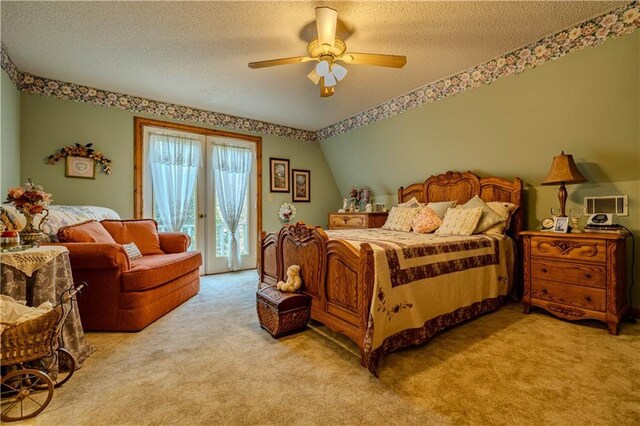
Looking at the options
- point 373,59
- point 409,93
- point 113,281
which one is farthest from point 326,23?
point 113,281

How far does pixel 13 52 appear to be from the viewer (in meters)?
2.78

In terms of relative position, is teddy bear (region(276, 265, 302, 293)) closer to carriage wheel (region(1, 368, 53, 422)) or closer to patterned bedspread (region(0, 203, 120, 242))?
carriage wheel (region(1, 368, 53, 422))

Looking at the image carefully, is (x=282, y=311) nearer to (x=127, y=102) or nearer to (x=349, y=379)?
(x=349, y=379)

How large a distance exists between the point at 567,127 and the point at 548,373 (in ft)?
7.50

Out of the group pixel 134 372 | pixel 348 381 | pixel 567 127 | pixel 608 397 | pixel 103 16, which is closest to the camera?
pixel 608 397

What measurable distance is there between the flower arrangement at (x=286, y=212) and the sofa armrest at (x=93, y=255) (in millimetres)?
2938

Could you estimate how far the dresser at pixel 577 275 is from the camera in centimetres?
228

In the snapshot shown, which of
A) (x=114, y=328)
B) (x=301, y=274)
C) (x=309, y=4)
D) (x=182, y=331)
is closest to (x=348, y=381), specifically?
(x=301, y=274)

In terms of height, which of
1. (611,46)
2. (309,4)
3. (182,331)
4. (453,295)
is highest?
(309,4)

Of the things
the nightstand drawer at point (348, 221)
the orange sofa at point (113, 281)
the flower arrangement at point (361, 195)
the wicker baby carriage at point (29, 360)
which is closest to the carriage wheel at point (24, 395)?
the wicker baby carriage at point (29, 360)

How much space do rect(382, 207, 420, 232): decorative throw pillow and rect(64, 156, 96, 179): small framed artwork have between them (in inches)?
157

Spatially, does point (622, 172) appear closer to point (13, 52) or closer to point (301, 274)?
point (301, 274)

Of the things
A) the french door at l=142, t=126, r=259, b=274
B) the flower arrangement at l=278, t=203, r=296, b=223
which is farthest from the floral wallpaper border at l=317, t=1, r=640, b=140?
the french door at l=142, t=126, r=259, b=274

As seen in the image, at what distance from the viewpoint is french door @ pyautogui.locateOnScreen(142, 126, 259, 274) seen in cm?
415
